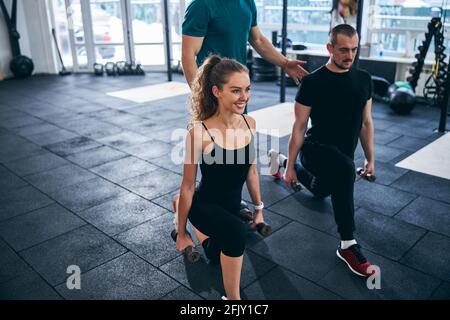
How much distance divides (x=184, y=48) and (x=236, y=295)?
1241 mm

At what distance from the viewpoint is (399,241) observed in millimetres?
2289

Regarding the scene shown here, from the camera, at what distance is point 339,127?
7.30 feet

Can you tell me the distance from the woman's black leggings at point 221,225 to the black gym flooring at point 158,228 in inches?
13.3

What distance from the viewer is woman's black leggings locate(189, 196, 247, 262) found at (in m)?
1.65

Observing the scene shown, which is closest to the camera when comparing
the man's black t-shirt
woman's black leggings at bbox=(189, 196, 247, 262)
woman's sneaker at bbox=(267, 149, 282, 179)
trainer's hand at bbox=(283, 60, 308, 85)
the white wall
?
woman's black leggings at bbox=(189, 196, 247, 262)

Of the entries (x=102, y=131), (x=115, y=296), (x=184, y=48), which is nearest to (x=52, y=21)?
(x=102, y=131)

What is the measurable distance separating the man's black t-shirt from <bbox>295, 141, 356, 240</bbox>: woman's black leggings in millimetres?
87

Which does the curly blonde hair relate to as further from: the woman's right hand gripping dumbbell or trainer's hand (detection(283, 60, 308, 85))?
trainer's hand (detection(283, 60, 308, 85))

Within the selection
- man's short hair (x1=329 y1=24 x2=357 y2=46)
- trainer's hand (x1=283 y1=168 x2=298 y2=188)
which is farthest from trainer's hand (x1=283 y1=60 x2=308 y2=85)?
trainer's hand (x1=283 y1=168 x2=298 y2=188)

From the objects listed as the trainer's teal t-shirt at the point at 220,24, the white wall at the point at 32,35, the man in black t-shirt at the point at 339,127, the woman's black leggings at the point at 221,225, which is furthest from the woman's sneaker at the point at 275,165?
the white wall at the point at 32,35

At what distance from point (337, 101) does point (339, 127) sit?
14 cm

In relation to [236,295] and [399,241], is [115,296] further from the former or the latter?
[399,241]

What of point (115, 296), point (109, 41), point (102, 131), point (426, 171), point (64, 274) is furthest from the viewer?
point (109, 41)

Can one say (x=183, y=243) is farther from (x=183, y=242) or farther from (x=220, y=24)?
(x=220, y=24)
